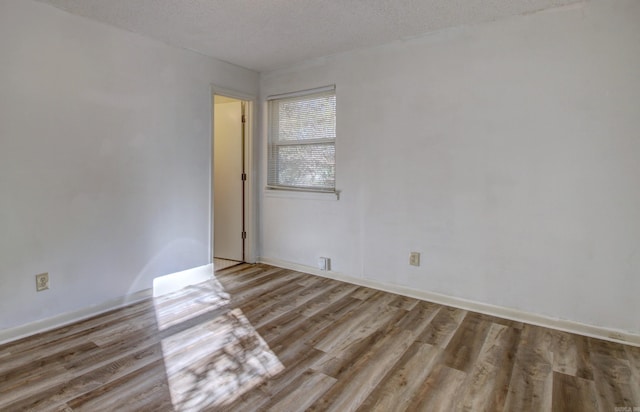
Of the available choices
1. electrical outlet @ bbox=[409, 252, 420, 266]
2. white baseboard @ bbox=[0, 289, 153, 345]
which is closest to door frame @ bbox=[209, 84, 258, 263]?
white baseboard @ bbox=[0, 289, 153, 345]

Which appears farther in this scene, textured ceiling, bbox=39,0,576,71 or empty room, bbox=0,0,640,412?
textured ceiling, bbox=39,0,576,71

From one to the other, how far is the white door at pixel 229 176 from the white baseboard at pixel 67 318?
143 cm

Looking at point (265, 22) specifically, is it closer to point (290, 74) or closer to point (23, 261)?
point (290, 74)

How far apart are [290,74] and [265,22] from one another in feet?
4.02

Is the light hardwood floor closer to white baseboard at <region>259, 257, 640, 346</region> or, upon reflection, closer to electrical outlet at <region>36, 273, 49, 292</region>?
white baseboard at <region>259, 257, 640, 346</region>

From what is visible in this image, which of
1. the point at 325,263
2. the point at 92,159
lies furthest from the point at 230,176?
the point at 92,159

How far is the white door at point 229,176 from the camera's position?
450 centimetres

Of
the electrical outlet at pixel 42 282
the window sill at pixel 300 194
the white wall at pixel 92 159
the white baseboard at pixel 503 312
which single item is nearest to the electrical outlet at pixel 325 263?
the white baseboard at pixel 503 312

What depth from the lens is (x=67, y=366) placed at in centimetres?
216

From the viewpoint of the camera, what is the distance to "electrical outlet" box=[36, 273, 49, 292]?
102 inches

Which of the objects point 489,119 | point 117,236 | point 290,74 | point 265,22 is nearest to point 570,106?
point 489,119

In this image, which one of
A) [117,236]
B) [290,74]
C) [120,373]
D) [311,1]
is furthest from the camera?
[290,74]

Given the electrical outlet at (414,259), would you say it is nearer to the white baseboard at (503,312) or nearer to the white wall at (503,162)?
the white wall at (503,162)

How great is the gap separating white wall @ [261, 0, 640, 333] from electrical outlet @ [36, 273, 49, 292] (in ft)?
8.28
